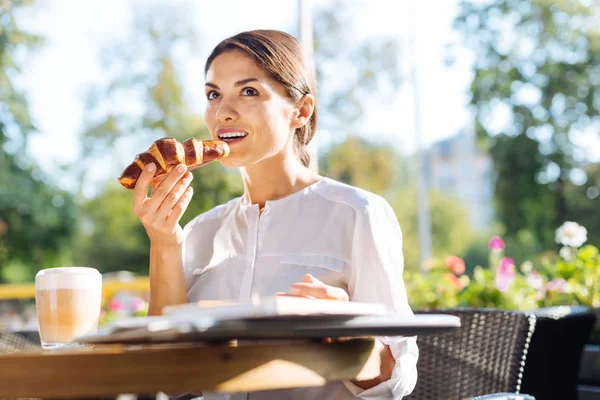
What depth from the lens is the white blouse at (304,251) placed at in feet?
4.14

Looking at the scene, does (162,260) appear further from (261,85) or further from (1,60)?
(1,60)

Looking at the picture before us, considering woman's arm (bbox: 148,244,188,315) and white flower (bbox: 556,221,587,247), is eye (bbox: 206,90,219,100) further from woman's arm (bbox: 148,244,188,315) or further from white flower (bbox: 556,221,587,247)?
white flower (bbox: 556,221,587,247)

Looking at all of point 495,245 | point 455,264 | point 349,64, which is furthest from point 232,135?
point 349,64

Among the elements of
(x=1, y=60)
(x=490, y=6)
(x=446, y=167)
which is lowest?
(x=446, y=167)

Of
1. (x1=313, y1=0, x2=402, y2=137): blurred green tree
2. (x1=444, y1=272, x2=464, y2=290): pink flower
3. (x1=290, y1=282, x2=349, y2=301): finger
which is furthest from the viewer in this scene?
(x1=313, y1=0, x2=402, y2=137): blurred green tree

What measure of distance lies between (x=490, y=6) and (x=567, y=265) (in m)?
17.1

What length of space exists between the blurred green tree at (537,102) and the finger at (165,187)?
18767 millimetres

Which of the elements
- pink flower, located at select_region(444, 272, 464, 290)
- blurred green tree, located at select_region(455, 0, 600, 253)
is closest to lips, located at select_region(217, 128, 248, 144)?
pink flower, located at select_region(444, 272, 464, 290)

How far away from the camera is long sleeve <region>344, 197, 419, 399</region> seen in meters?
1.06

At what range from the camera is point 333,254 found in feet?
4.49

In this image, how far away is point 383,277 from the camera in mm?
1232

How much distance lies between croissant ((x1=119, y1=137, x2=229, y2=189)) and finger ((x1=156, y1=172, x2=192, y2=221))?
0.05 meters

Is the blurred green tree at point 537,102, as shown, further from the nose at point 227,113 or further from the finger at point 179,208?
the finger at point 179,208

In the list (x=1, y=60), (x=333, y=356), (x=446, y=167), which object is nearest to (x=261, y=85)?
(x=333, y=356)
